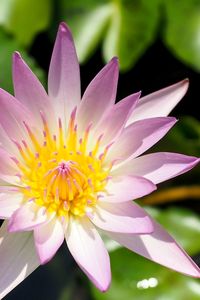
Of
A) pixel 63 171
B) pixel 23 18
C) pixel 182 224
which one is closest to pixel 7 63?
pixel 23 18

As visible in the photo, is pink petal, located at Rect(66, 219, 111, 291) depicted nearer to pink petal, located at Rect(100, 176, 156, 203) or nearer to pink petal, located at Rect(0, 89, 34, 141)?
pink petal, located at Rect(100, 176, 156, 203)

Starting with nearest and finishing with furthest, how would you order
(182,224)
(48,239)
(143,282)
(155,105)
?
(48,239) → (155,105) → (143,282) → (182,224)

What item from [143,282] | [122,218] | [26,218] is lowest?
[143,282]

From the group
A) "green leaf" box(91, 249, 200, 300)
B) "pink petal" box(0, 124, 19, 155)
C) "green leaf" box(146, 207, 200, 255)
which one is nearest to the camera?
"pink petal" box(0, 124, 19, 155)

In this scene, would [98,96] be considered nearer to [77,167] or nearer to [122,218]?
[77,167]

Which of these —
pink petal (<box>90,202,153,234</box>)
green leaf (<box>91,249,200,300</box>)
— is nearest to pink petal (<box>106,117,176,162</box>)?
pink petal (<box>90,202,153,234</box>)

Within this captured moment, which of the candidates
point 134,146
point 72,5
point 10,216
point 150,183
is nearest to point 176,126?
point 72,5
